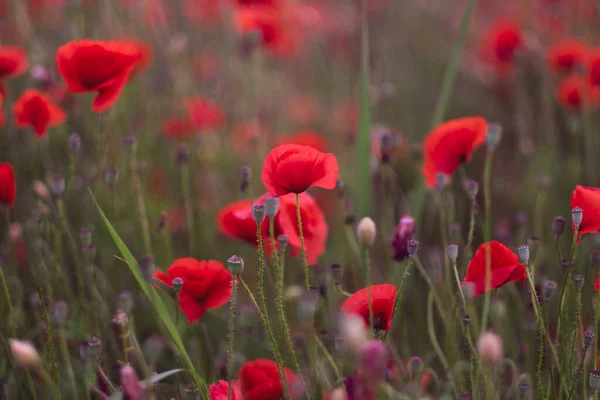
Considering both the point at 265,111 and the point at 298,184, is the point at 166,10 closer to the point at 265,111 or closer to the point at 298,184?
the point at 265,111

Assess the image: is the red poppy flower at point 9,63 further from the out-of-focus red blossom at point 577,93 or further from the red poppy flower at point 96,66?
the out-of-focus red blossom at point 577,93

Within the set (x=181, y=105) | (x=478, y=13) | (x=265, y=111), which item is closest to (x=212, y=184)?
(x=181, y=105)

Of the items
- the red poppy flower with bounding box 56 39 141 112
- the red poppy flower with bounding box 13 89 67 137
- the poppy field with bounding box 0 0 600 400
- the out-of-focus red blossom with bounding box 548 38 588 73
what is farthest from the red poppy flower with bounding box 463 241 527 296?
the out-of-focus red blossom with bounding box 548 38 588 73

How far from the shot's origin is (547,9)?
2.85m

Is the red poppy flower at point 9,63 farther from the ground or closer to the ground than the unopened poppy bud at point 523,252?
farther from the ground

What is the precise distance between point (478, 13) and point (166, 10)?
2.00 metres

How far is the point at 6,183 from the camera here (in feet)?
3.83

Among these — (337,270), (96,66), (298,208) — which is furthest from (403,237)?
(96,66)

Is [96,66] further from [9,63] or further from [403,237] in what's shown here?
[403,237]

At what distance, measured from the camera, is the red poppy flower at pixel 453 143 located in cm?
121

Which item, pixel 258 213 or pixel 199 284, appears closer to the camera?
→ pixel 258 213

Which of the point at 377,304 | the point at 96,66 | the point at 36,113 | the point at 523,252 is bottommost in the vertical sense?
the point at 377,304

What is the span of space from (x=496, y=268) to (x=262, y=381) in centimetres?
41

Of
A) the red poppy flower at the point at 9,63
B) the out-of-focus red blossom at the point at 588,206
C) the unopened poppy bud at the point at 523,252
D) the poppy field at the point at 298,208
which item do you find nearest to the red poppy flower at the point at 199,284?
the poppy field at the point at 298,208
